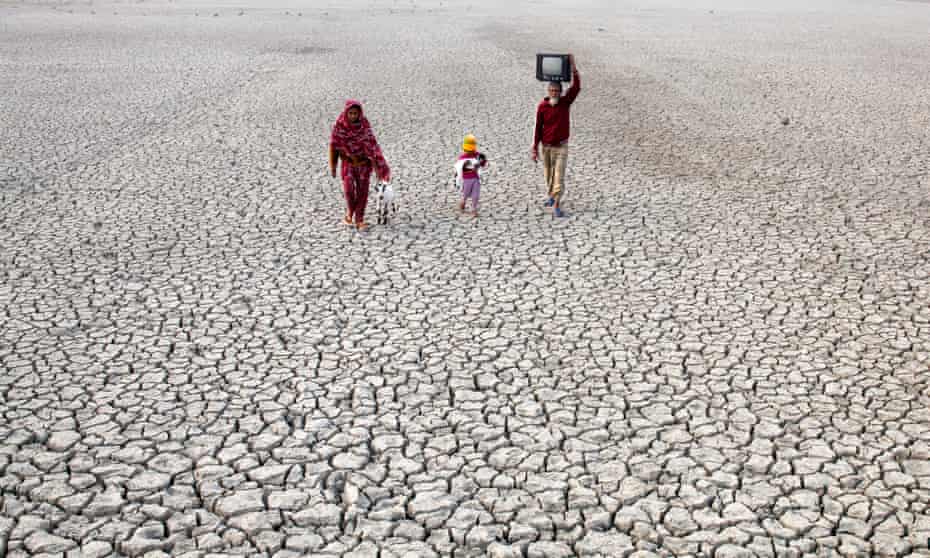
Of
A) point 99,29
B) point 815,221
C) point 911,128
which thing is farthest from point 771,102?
point 99,29

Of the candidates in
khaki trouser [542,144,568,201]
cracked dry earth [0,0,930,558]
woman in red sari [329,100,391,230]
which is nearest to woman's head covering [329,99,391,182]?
woman in red sari [329,100,391,230]

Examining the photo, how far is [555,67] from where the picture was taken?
33.6 ft

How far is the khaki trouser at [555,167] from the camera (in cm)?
1062

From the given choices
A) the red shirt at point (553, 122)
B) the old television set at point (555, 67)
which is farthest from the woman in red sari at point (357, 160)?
the old television set at point (555, 67)

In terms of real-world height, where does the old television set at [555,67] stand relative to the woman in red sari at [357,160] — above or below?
above

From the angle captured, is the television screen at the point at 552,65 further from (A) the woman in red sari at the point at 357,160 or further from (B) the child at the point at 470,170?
(A) the woman in red sari at the point at 357,160

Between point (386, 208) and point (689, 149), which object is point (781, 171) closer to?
point (689, 149)

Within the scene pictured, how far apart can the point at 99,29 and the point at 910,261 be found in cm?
2569

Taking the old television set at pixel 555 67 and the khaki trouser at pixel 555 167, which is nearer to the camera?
the old television set at pixel 555 67

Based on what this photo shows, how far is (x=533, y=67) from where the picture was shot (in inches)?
876

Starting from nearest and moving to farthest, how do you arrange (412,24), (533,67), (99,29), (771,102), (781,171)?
(781,171) → (771,102) → (533,67) → (99,29) → (412,24)

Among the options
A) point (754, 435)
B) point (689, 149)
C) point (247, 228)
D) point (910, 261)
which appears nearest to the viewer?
point (754, 435)

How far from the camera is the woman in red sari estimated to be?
33.2ft

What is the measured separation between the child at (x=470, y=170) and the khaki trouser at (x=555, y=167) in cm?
85
